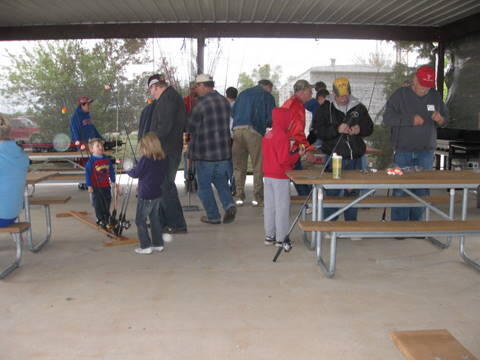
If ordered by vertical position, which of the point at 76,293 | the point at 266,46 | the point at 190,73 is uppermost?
the point at 266,46

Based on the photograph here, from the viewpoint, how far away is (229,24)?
877 centimetres

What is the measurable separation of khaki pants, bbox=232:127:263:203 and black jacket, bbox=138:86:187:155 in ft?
5.25

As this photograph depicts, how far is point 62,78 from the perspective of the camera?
32.1ft

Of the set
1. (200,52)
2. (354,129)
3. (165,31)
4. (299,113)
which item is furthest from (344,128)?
(165,31)

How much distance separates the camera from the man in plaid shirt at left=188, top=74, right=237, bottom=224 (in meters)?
5.43

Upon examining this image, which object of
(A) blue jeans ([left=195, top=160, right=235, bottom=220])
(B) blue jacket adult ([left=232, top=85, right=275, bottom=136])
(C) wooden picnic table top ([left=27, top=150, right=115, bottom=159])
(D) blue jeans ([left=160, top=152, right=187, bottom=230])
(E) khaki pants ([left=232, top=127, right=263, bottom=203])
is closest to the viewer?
(D) blue jeans ([left=160, top=152, right=187, bottom=230])

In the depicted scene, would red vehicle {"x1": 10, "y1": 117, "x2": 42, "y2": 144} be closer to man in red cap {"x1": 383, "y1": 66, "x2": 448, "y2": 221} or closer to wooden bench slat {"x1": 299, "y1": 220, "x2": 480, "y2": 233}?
man in red cap {"x1": 383, "y1": 66, "x2": 448, "y2": 221}

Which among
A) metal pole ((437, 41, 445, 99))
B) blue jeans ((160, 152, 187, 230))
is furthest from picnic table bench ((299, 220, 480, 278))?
metal pole ((437, 41, 445, 99))

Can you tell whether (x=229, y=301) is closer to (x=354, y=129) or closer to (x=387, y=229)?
(x=387, y=229)

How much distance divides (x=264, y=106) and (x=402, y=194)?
2.16 metres

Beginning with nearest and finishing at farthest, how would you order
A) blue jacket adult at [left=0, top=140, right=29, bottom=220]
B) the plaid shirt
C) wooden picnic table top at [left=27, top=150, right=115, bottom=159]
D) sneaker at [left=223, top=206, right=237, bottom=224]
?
blue jacket adult at [left=0, top=140, right=29, bottom=220], the plaid shirt, sneaker at [left=223, top=206, right=237, bottom=224], wooden picnic table top at [left=27, top=150, right=115, bottom=159]

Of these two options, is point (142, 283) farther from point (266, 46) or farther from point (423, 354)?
point (266, 46)

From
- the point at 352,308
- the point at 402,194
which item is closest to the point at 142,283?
the point at 352,308

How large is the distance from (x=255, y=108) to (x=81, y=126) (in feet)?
7.83
